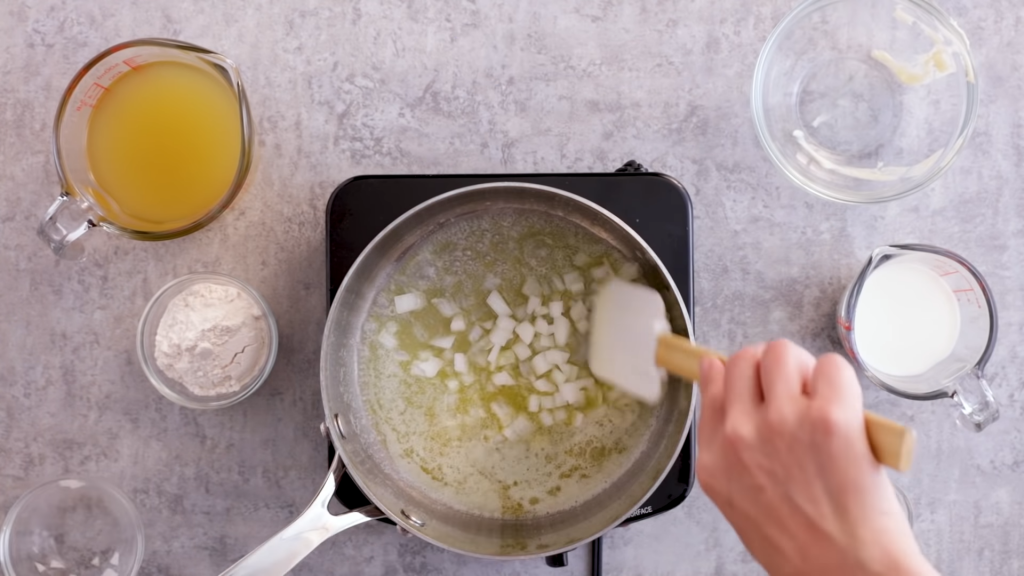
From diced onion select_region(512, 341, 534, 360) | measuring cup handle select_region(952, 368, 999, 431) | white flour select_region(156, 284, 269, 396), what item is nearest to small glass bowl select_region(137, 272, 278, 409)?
white flour select_region(156, 284, 269, 396)

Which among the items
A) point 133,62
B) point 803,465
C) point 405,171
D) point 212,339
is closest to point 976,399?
point 803,465

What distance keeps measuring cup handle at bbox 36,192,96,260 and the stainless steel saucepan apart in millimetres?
420

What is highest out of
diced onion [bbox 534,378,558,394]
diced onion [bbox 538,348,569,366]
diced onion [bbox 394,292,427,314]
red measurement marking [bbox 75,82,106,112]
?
red measurement marking [bbox 75,82,106,112]

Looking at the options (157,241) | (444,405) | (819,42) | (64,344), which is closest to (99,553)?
(64,344)

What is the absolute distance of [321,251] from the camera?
108cm

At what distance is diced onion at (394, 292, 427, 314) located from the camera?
2.99 feet

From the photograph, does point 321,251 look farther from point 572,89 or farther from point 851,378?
point 851,378

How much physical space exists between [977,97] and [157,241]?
3.73ft

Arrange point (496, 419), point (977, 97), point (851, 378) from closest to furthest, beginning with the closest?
point (851, 378) < point (496, 419) < point (977, 97)

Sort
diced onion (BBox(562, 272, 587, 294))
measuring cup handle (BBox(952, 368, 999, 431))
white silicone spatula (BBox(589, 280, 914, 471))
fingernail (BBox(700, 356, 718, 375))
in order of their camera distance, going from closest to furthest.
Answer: fingernail (BBox(700, 356, 718, 375)) < white silicone spatula (BBox(589, 280, 914, 471)) < diced onion (BBox(562, 272, 587, 294)) < measuring cup handle (BBox(952, 368, 999, 431))

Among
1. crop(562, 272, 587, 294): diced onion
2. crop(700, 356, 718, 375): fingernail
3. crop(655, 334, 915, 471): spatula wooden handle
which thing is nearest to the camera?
crop(655, 334, 915, 471): spatula wooden handle

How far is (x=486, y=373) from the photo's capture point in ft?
3.00

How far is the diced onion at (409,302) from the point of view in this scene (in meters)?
0.91

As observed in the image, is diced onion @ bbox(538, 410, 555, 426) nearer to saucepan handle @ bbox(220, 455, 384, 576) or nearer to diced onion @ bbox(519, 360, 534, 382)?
diced onion @ bbox(519, 360, 534, 382)
